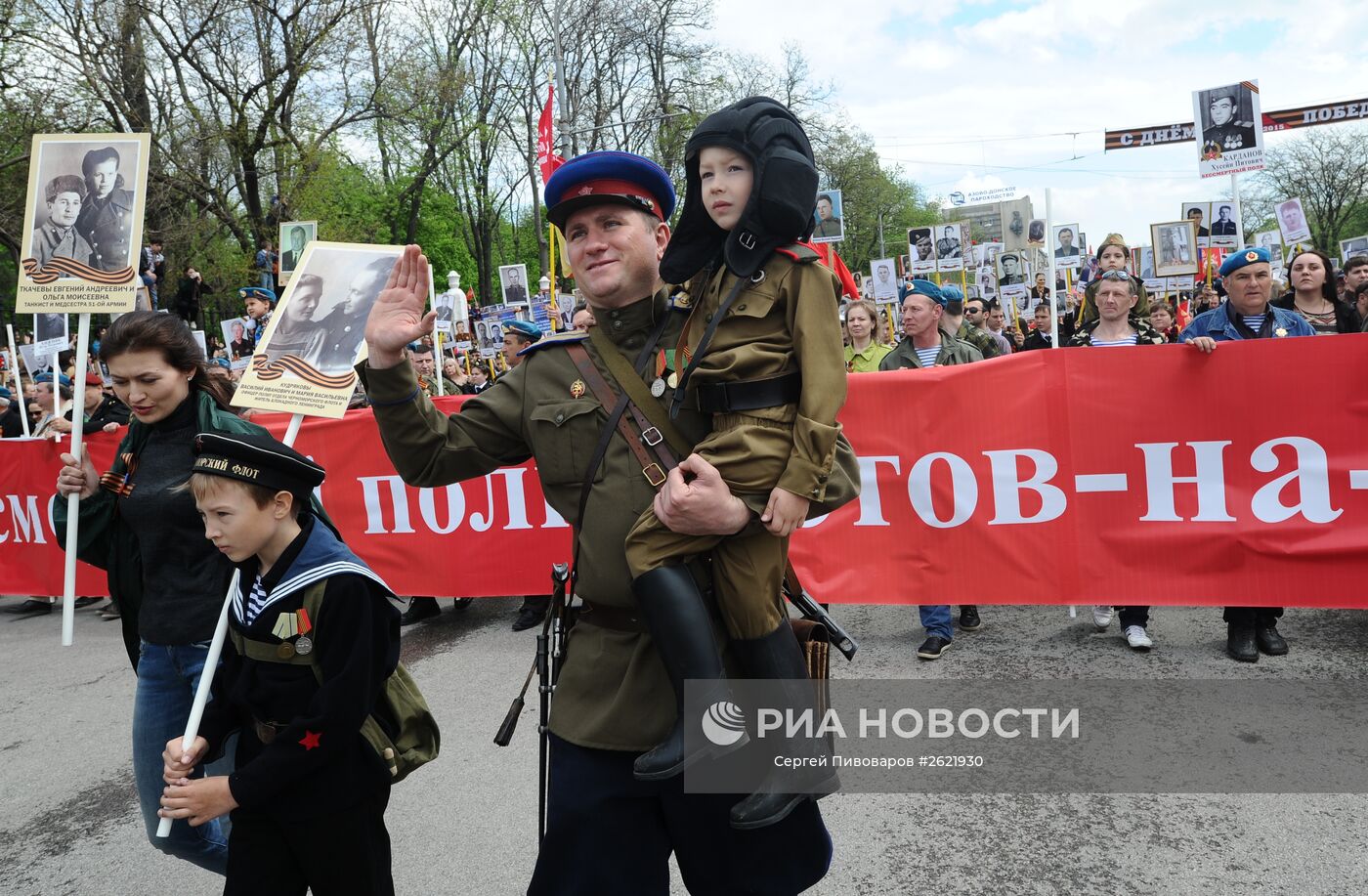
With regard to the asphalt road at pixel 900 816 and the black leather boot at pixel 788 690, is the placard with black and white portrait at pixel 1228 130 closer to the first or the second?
the asphalt road at pixel 900 816

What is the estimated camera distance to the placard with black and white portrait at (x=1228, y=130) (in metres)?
10.6

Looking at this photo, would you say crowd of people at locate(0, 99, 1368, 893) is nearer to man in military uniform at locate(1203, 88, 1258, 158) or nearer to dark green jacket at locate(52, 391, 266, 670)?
dark green jacket at locate(52, 391, 266, 670)

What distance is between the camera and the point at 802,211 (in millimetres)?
2025

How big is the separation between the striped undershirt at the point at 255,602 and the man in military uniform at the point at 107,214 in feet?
7.32

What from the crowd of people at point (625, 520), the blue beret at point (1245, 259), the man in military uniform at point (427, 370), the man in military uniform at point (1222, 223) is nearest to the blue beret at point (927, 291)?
the blue beret at point (1245, 259)

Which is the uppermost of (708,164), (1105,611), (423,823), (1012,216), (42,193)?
(1012,216)

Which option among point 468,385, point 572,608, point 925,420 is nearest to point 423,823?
point 572,608

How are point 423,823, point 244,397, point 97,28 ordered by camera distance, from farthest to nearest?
point 97,28, point 423,823, point 244,397

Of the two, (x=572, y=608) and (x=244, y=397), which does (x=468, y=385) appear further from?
(x=572, y=608)

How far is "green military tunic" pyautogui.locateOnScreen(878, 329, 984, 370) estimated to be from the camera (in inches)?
251

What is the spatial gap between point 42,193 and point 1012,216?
29570 mm

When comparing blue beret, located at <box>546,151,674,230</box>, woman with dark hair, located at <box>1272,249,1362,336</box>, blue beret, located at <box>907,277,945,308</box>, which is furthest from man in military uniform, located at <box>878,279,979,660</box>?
blue beret, located at <box>546,151,674,230</box>

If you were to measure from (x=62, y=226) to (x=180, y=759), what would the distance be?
268 centimetres

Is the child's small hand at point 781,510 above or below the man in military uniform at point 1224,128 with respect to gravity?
below
